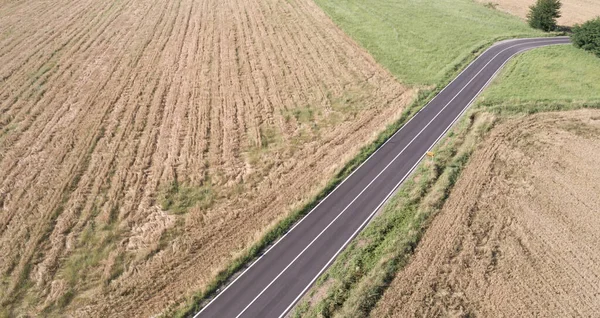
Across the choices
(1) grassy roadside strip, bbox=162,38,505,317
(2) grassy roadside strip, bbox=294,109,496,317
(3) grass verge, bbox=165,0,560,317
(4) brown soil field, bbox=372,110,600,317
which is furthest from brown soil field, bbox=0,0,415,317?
(4) brown soil field, bbox=372,110,600,317

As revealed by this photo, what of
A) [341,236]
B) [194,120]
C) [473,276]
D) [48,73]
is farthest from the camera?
[48,73]

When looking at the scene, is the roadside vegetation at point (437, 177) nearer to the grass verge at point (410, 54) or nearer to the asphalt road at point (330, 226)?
the asphalt road at point (330, 226)

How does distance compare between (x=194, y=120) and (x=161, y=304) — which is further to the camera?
(x=194, y=120)

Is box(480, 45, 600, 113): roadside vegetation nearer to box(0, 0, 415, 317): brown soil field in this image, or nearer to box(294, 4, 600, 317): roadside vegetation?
box(294, 4, 600, 317): roadside vegetation

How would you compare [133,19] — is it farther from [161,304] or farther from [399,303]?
[399,303]

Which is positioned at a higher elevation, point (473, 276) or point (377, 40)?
point (377, 40)

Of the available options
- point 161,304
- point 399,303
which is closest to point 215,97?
point 161,304
